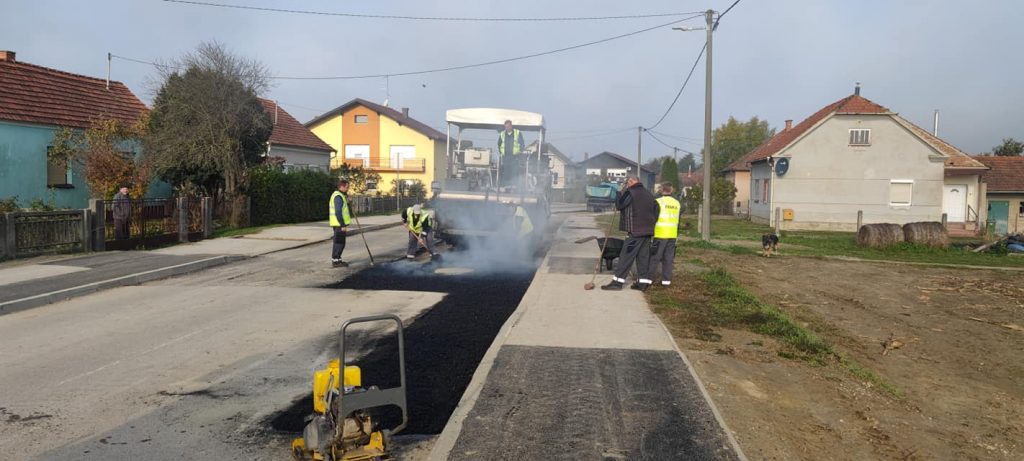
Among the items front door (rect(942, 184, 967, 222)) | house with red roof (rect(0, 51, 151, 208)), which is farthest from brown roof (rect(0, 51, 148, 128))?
front door (rect(942, 184, 967, 222))

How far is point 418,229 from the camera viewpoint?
47.2 feet

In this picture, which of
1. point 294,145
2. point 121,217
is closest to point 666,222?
point 121,217

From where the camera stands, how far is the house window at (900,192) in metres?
29.4

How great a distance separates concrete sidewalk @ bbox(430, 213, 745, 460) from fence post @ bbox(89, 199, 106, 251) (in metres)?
10.6

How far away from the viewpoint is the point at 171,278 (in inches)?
481

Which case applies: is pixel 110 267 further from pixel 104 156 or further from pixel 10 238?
pixel 104 156

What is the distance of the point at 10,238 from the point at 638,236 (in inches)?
441

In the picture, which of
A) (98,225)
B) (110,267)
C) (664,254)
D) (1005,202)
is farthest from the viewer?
(1005,202)

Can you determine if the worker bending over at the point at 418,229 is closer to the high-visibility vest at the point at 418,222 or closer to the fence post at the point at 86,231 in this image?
the high-visibility vest at the point at 418,222

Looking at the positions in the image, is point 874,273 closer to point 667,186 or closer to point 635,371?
point 667,186

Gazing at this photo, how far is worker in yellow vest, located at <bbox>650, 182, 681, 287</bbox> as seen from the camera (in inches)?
432

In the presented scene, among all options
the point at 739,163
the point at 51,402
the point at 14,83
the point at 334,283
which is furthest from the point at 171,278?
the point at 739,163

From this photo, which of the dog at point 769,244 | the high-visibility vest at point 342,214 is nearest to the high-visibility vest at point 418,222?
the high-visibility vest at point 342,214

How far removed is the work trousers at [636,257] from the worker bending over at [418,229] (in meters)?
4.92
